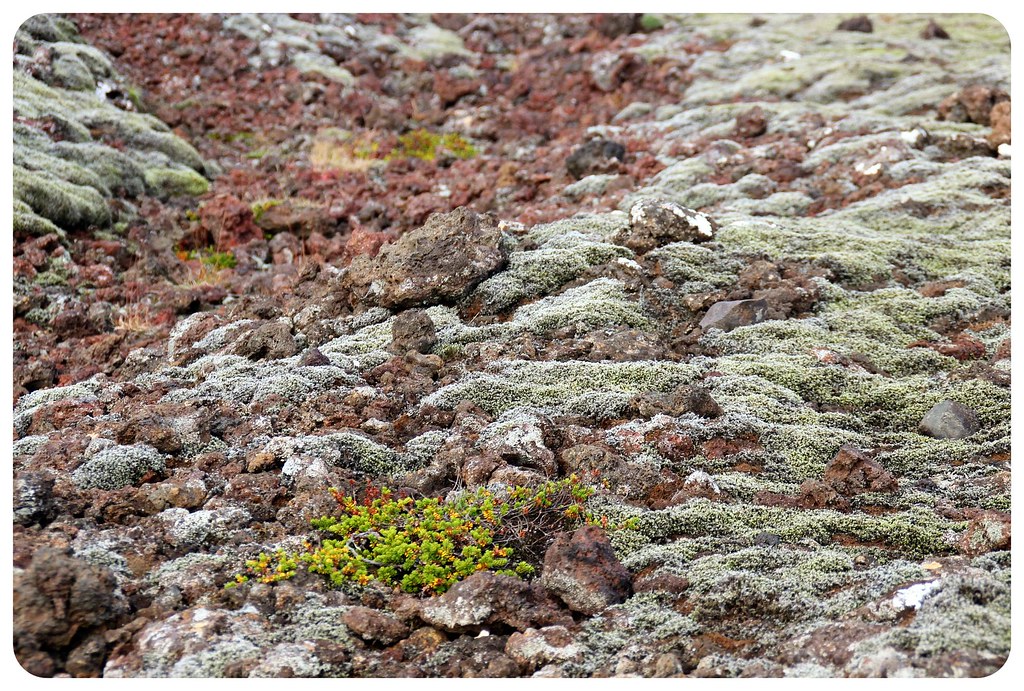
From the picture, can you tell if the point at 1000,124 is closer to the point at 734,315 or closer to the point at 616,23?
the point at 734,315

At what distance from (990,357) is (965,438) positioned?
2.27 m

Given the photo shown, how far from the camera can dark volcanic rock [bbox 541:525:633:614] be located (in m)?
6.49

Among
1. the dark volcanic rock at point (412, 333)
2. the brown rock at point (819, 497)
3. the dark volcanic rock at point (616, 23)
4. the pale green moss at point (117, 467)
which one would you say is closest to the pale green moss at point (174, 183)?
the dark volcanic rock at point (412, 333)

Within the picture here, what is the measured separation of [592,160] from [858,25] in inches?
741

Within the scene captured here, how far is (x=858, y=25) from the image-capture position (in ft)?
104

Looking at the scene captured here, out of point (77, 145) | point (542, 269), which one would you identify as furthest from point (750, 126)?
point (77, 145)

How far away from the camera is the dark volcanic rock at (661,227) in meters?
13.3

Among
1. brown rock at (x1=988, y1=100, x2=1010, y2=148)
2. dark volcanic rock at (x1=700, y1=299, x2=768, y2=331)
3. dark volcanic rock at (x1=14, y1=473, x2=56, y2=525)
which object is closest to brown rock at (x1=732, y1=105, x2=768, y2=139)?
brown rock at (x1=988, y1=100, x2=1010, y2=148)

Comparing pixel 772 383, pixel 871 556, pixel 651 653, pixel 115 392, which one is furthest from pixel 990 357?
pixel 115 392

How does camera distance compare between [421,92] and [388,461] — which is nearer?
[388,461]

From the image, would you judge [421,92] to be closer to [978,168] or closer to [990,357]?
[978,168]

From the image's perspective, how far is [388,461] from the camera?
8.45 metres

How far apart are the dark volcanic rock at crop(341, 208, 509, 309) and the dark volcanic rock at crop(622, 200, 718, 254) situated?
2312 mm

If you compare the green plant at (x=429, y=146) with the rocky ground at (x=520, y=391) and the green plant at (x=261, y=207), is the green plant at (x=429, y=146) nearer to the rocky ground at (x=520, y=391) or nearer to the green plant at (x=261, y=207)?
the rocky ground at (x=520, y=391)
